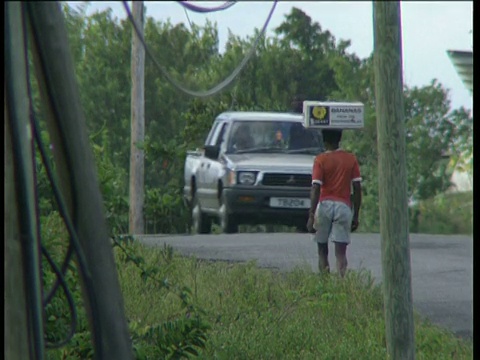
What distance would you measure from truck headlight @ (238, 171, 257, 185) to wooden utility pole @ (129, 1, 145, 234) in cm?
1099

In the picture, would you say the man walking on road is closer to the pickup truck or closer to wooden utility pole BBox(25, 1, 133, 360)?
the pickup truck

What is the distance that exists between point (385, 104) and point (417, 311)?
4035 mm

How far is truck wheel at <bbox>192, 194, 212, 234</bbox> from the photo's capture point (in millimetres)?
19562

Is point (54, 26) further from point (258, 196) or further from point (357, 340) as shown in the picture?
point (258, 196)

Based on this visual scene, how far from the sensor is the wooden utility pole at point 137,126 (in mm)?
29953

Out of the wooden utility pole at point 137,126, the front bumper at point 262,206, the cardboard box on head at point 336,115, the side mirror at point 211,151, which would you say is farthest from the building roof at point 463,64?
the cardboard box on head at point 336,115

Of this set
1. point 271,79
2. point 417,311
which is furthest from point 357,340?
point 271,79

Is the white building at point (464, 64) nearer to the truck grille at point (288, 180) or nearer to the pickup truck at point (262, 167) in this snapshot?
the pickup truck at point (262, 167)

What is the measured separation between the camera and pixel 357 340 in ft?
31.3

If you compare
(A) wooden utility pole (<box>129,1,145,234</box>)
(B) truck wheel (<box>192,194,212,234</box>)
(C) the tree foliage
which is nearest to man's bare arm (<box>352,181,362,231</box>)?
(B) truck wheel (<box>192,194,212,234</box>)

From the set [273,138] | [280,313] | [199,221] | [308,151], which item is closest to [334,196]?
[280,313]

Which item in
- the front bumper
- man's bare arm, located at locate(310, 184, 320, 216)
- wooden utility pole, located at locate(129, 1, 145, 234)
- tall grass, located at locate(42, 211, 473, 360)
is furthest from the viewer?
wooden utility pole, located at locate(129, 1, 145, 234)

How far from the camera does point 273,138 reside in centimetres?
1775

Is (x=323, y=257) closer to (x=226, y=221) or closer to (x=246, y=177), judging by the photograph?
(x=246, y=177)
